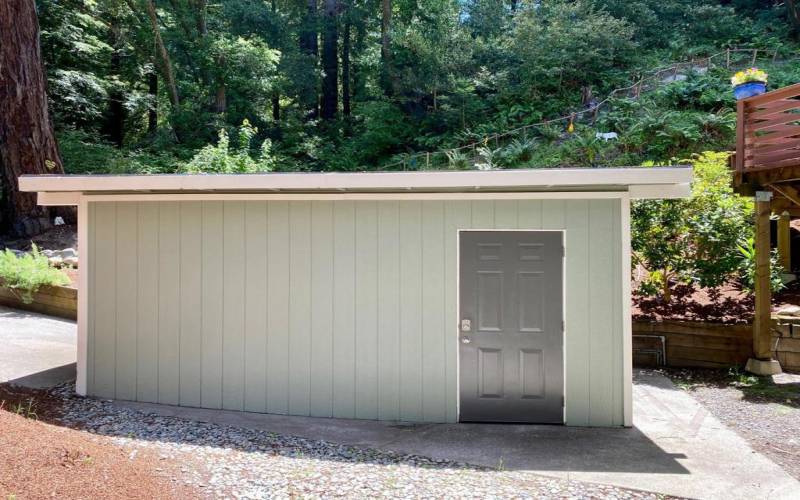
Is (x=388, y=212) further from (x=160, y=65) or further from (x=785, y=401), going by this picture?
(x=160, y=65)

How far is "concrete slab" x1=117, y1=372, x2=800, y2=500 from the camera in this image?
3.63 metres

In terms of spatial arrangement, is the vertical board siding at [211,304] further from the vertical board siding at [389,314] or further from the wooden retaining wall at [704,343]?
the wooden retaining wall at [704,343]

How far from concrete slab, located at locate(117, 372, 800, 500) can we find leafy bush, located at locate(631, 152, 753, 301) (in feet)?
7.29

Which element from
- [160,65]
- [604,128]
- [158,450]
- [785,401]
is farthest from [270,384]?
[160,65]

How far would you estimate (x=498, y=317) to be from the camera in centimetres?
488

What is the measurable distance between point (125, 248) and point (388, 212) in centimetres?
257

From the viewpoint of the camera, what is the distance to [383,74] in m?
19.6

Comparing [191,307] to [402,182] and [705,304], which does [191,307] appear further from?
[705,304]

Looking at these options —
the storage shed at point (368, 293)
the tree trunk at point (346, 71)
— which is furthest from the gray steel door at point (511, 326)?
the tree trunk at point (346, 71)

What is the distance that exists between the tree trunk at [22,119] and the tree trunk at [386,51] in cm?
1044

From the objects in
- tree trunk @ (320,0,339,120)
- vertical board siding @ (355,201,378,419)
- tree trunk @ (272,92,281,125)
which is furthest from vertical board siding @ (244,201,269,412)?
tree trunk @ (320,0,339,120)

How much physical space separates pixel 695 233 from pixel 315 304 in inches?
193

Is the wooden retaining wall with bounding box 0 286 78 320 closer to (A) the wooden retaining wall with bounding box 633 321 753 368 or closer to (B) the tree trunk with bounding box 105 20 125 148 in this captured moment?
(A) the wooden retaining wall with bounding box 633 321 753 368

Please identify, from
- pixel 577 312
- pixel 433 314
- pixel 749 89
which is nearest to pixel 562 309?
pixel 577 312
